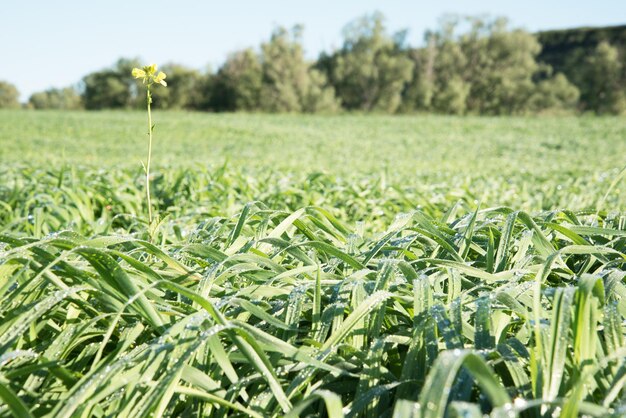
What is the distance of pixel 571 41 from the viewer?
84.0m

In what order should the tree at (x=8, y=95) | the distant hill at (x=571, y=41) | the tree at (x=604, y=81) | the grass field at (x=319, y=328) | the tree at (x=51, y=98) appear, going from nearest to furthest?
the grass field at (x=319, y=328), the tree at (x=604, y=81), the distant hill at (x=571, y=41), the tree at (x=8, y=95), the tree at (x=51, y=98)

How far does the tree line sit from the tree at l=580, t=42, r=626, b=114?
101mm

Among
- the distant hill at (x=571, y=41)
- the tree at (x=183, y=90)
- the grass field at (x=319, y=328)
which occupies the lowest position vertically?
the grass field at (x=319, y=328)

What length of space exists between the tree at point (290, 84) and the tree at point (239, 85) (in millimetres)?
845

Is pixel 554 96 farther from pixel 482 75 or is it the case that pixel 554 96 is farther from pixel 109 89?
pixel 109 89

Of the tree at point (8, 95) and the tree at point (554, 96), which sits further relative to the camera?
the tree at point (8, 95)

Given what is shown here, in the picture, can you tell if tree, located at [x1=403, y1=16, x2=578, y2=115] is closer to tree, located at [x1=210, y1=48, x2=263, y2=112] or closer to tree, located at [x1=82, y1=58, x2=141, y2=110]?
tree, located at [x1=210, y1=48, x2=263, y2=112]

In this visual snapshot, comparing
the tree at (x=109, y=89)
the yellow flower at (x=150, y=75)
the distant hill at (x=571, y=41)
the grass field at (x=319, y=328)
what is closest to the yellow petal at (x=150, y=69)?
the yellow flower at (x=150, y=75)

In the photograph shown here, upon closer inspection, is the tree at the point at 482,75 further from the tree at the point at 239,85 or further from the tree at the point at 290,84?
the tree at the point at 239,85

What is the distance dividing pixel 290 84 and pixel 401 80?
12.1 m

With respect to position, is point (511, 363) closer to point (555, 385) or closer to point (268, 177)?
point (555, 385)

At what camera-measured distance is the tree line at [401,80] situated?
163ft

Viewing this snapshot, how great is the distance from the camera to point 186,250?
1387mm

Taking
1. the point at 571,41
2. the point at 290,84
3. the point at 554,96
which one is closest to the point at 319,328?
the point at 290,84
